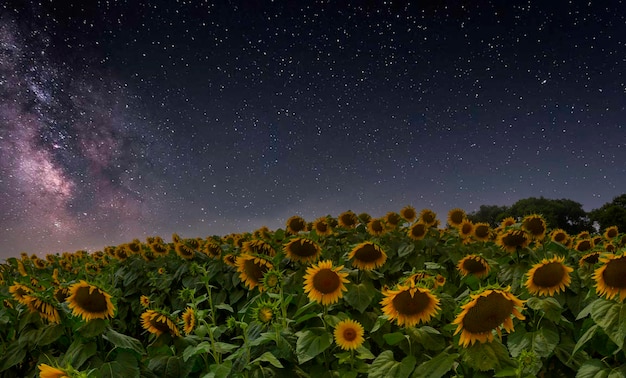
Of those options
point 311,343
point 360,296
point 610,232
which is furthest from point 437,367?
point 610,232

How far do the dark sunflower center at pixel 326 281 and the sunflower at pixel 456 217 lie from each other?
444cm

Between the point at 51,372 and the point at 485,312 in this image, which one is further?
the point at 485,312

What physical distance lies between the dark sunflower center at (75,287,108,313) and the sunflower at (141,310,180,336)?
350 millimetres

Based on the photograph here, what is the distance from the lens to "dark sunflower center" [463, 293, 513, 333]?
233 cm

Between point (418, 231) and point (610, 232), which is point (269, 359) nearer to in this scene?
point (418, 231)

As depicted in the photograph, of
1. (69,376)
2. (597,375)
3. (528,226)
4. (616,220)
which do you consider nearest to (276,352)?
(69,376)

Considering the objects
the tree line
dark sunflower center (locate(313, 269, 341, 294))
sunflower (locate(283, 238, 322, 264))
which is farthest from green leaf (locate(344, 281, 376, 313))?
the tree line

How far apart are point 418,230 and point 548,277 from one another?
2.66m

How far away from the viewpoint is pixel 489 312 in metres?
2.33

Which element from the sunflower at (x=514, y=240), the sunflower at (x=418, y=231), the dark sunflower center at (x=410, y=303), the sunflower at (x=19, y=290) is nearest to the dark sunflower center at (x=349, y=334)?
the dark sunflower center at (x=410, y=303)

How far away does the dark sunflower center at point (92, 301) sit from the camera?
9.92 feet

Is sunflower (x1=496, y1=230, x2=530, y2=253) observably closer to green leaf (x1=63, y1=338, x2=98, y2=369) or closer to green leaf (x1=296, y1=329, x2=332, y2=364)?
green leaf (x1=296, y1=329, x2=332, y2=364)

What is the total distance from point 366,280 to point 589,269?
2.10m

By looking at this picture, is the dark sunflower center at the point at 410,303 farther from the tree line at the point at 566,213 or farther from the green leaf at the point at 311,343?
the tree line at the point at 566,213
